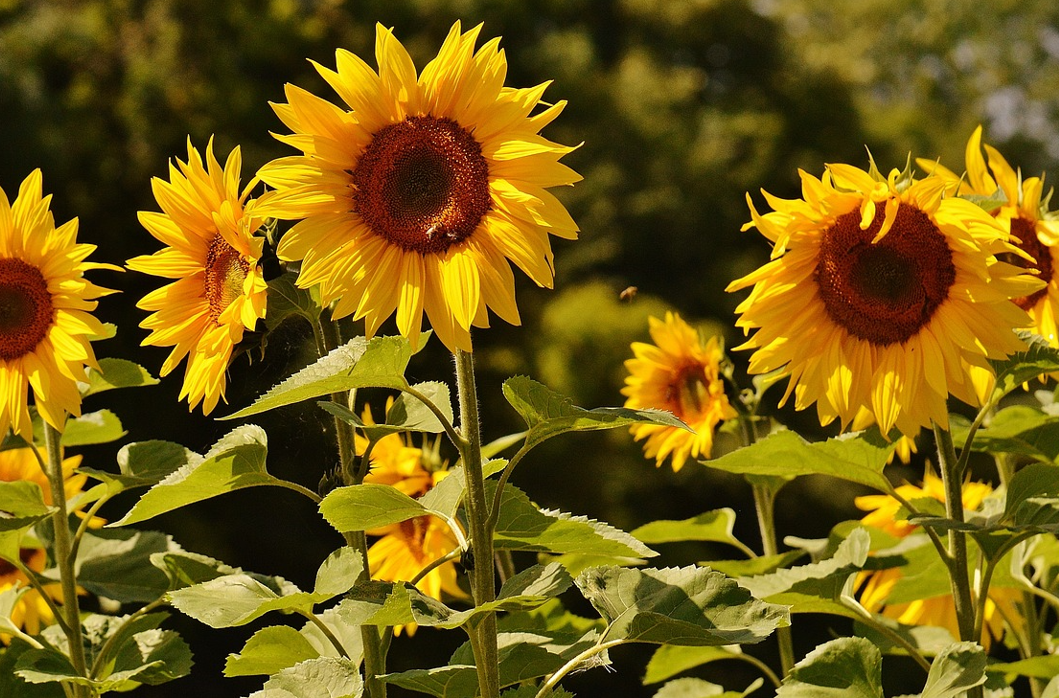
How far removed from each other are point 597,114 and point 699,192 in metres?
0.92

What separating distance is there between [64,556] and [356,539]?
44 centimetres

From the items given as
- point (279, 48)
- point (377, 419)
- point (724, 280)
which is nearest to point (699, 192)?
point (724, 280)

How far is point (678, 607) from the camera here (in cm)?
86

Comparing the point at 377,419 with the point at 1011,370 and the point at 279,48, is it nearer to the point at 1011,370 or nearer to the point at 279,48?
the point at 1011,370

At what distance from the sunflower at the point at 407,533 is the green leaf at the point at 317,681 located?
488 millimetres

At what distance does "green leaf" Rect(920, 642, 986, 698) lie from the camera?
0.90m

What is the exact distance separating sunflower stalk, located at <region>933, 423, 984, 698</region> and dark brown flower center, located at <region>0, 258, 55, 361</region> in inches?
33.6

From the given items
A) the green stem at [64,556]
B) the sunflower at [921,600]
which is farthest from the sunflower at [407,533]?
the sunflower at [921,600]

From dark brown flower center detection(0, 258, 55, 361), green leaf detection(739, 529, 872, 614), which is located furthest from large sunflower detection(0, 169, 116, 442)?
green leaf detection(739, 529, 872, 614)

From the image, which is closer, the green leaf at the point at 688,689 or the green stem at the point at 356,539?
the green stem at the point at 356,539

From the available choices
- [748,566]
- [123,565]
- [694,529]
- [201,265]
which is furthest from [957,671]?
[123,565]

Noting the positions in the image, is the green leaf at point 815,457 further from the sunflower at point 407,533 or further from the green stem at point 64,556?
the green stem at point 64,556

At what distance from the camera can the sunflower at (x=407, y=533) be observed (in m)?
1.39

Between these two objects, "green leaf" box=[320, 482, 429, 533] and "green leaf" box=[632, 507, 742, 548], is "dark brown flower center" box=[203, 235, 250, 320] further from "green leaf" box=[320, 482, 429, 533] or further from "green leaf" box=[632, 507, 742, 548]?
"green leaf" box=[632, 507, 742, 548]
